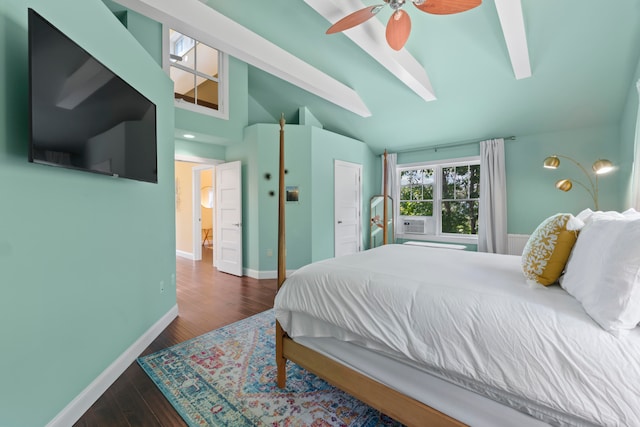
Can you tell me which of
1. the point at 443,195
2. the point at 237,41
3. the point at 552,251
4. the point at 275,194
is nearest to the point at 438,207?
the point at 443,195

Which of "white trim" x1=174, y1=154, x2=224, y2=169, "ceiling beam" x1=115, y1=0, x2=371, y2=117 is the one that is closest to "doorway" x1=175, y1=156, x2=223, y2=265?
"white trim" x1=174, y1=154, x2=224, y2=169

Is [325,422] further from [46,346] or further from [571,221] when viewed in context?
[571,221]

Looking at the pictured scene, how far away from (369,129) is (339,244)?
2218 millimetres

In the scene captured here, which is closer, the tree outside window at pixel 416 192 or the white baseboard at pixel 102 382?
the white baseboard at pixel 102 382

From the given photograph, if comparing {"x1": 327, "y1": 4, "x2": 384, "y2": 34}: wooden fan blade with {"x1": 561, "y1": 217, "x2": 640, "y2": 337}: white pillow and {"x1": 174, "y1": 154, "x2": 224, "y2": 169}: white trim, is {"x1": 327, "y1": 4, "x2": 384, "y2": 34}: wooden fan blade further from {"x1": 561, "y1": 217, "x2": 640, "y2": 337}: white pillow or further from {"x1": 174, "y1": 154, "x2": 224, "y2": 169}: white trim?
{"x1": 174, "y1": 154, "x2": 224, "y2": 169}: white trim

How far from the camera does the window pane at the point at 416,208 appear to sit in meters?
5.37

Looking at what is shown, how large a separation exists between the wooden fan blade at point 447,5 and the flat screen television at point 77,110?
2.09 metres

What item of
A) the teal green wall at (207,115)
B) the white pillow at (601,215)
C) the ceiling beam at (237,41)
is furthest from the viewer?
the teal green wall at (207,115)

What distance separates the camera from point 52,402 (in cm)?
141

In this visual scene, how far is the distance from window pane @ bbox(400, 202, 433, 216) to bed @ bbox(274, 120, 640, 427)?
3.66 m

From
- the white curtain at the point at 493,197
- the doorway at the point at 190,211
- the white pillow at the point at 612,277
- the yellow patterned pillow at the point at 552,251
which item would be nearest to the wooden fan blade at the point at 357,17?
the yellow patterned pillow at the point at 552,251

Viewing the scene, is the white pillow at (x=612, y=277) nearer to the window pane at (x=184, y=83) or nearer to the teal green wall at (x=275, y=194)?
the teal green wall at (x=275, y=194)

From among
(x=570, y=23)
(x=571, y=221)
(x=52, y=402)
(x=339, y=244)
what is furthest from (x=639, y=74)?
(x=52, y=402)

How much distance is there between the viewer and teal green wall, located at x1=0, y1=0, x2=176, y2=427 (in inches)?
48.0
